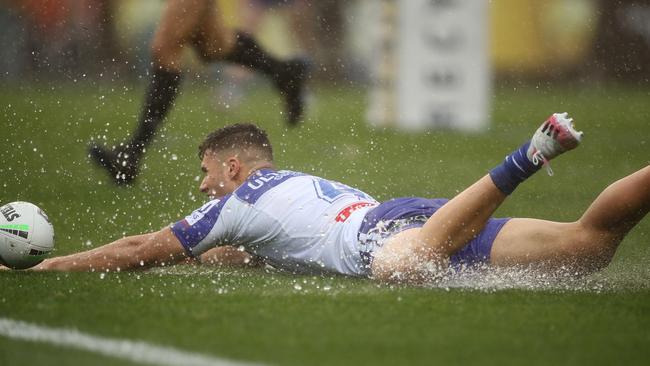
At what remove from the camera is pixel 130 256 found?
6.25 m

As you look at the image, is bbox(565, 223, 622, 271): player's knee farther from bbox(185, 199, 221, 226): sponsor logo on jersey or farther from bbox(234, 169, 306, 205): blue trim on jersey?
bbox(185, 199, 221, 226): sponsor logo on jersey

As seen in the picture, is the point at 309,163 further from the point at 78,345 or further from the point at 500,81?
the point at 500,81

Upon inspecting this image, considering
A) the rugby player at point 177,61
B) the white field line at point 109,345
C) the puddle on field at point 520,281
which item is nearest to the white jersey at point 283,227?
the puddle on field at point 520,281

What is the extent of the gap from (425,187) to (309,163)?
1646 mm

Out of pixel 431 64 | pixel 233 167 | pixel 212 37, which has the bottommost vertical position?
pixel 233 167

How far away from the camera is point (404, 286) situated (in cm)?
603

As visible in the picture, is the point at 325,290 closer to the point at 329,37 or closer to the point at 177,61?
the point at 177,61

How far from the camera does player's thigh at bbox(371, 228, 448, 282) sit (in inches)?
236

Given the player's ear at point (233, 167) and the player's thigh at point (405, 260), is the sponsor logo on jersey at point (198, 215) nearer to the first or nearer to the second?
the player's ear at point (233, 167)

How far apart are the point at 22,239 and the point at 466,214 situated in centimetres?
223

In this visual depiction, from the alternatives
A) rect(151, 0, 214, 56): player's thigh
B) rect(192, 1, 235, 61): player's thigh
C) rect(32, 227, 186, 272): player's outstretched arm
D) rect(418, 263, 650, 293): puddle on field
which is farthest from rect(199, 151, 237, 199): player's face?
rect(192, 1, 235, 61): player's thigh

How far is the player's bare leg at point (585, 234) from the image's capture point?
5891mm

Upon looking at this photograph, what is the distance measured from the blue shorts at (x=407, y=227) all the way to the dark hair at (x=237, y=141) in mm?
764

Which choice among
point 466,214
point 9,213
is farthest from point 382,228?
point 9,213
